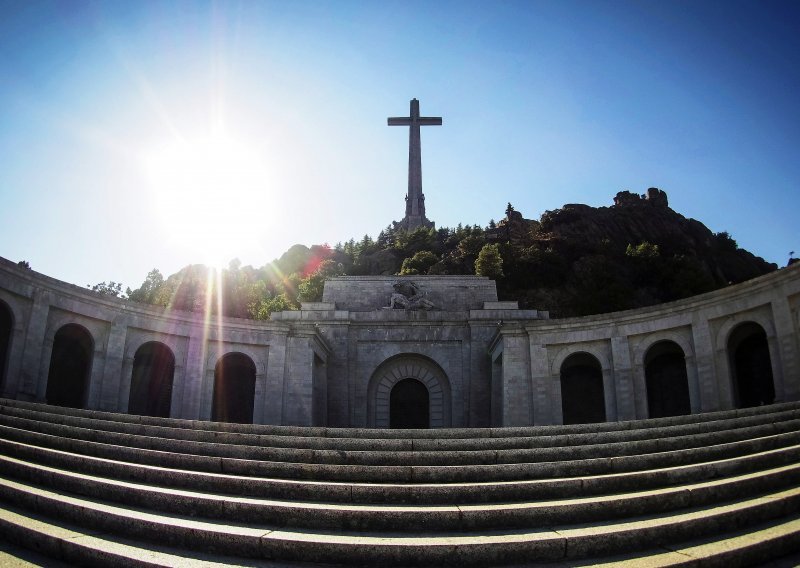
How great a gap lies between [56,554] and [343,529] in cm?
341

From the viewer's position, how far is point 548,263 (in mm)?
62062

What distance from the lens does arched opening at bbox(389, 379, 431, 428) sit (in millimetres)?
27844

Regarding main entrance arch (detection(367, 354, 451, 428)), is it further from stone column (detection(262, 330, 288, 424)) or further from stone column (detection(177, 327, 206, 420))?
stone column (detection(177, 327, 206, 420))

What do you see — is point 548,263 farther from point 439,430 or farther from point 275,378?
point 439,430

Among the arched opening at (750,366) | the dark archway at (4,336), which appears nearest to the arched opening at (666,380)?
the arched opening at (750,366)

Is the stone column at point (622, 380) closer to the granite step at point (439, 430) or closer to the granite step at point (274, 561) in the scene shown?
the granite step at point (439, 430)

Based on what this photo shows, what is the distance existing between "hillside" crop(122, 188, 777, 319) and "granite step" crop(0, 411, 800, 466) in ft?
131

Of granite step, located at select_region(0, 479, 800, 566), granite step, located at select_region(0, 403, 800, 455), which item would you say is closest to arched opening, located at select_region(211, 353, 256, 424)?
granite step, located at select_region(0, 403, 800, 455)

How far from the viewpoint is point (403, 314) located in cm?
2867

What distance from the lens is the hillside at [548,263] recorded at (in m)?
54.8

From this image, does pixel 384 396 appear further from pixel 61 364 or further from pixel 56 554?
pixel 56 554

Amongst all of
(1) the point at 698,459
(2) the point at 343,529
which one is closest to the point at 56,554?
(2) the point at 343,529

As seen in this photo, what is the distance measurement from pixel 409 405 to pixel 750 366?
48.7 feet

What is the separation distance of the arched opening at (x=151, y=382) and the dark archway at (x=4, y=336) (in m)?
6.00
